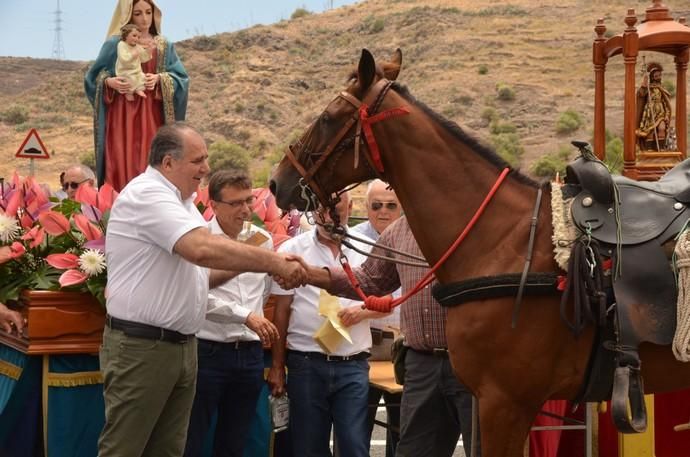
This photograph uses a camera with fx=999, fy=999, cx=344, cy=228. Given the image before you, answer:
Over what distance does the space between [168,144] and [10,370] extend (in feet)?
6.33

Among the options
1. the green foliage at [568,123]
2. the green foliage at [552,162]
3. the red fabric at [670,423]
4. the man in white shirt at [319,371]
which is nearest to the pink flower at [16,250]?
the man in white shirt at [319,371]

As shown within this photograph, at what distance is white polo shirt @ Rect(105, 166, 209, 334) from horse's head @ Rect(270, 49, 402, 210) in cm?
61

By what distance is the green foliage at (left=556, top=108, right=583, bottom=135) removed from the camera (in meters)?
45.7

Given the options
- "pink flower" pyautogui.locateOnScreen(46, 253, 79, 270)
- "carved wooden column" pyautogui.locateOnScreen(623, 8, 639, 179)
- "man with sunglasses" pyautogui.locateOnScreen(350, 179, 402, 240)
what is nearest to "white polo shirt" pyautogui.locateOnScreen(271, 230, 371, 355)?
"man with sunglasses" pyautogui.locateOnScreen(350, 179, 402, 240)

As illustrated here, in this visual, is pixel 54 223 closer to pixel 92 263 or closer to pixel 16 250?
pixel 16 250

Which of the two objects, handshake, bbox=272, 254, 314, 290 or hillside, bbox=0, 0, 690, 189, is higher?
hillside, bbox=0, 0, 690, 189

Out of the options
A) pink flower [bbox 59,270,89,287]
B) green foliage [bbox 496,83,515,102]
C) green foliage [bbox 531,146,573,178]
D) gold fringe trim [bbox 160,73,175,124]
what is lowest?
pink flower [bbox 59,270,89,287]

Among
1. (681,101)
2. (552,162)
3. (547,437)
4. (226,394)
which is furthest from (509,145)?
(226,394)

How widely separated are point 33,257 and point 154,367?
164 cm

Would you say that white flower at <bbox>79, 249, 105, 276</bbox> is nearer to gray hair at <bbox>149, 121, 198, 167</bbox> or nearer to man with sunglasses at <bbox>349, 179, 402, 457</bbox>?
gray hair at <bbox>149, 121, 198, 167</bbox>

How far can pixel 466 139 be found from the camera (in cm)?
448

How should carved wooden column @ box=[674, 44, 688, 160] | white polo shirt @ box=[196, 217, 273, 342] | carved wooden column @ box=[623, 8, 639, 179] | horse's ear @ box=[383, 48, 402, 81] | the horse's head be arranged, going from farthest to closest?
1. carved wooden column @ box=[674, 44, 688, 160]
2. carved wooden column @ box=[623, 8, 639, 179]
3. white polo shirt @ box=[196, 217, 273, 342]
4. horse's ear @ box=[383, 48, 402, 81]
5. the horse's head

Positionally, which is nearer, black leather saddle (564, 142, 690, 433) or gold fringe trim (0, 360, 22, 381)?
black leather saddle (564, 142, 690, 433)

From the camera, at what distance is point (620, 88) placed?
51344 mm
